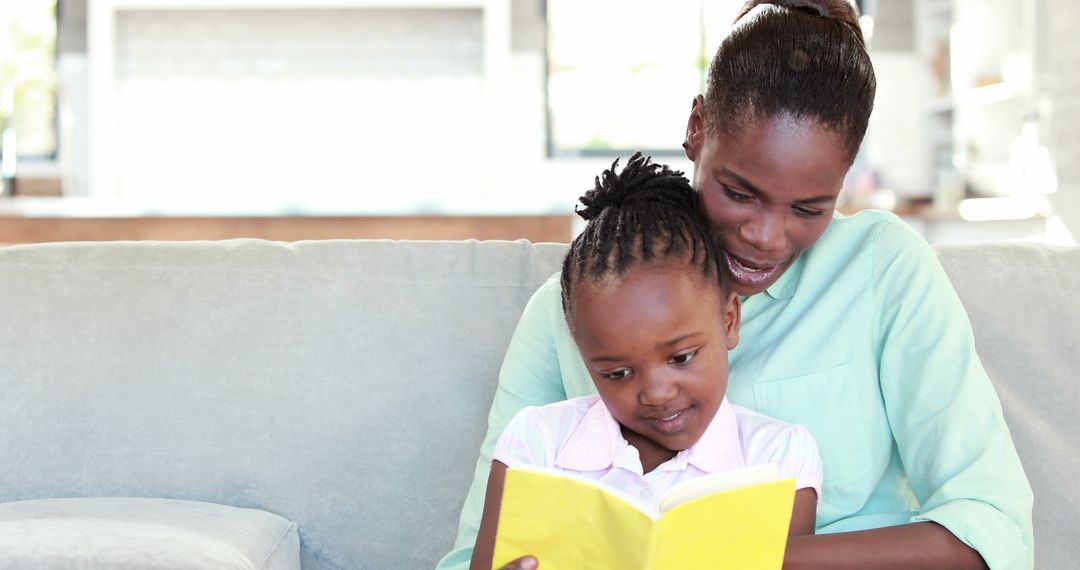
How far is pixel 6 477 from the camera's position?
1.68 metres

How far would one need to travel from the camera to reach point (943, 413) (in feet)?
3.91

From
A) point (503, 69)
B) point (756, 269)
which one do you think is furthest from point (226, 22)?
point (756, 269)

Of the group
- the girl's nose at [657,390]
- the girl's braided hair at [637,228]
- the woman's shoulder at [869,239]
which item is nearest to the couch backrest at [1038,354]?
the woman's shoulder at [869,239]

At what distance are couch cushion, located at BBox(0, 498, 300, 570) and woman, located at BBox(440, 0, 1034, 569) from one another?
31cm

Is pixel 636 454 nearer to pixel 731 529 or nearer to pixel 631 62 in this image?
pixel 731 529

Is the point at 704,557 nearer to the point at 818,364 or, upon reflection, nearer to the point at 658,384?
the point at 658,384

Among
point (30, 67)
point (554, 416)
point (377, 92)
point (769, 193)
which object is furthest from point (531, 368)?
point (30, 67)

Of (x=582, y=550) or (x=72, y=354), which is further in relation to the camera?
(x=72, y=354)

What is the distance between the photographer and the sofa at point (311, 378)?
1.68m

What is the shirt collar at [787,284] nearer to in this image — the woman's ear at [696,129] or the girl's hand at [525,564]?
the woman's ear at [696,129]

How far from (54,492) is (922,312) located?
4.25 feet

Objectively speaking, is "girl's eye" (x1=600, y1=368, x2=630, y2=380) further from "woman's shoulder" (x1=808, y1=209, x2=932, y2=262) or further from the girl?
"woman's shoulder" (x1=808, y1=209, x2=932, y2=262)

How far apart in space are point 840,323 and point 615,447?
1.06 ft

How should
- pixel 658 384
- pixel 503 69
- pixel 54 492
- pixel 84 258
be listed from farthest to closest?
1. pixel 503 69
2. pixel 84 258
3. pixel 54 492
4. pixel 658 384
